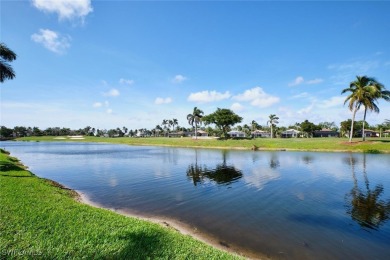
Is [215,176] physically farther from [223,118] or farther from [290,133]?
[290,133]

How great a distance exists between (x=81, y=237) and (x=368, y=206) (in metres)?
18.5

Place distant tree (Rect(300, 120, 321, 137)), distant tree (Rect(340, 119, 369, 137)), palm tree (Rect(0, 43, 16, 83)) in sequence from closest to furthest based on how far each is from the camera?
palm tree (Rect(0, 43, 16, 83)), distant tree (Rect(340, 119, 369, 137)), distant tree (Rect(300, 120, 321, 137))

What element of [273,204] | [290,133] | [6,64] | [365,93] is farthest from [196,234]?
[290,133]

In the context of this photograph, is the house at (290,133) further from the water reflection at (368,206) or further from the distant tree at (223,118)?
the water reflection at (368,206)

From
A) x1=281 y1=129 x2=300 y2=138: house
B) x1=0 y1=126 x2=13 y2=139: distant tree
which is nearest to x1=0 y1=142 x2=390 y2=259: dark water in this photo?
x1=281 y1=129 x2=300 y2=138: house

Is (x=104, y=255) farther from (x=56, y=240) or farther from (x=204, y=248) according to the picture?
(x=204, y=248)

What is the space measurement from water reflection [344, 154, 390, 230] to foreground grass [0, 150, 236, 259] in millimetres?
10361

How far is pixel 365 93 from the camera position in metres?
59.8

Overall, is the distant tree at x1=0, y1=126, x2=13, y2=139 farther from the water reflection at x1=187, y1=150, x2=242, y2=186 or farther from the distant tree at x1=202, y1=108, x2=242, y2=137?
the water reflection at x1=187, y1=150, x2=242, y2=186

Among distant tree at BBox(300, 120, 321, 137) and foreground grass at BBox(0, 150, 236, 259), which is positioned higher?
distant tree at BBox(300, 120, 321, 137)

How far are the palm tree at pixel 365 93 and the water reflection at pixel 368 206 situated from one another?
1850 inches

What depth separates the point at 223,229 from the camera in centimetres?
1338

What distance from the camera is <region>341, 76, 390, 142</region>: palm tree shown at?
59.6 metres

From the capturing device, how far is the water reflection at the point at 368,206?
1421 cm
